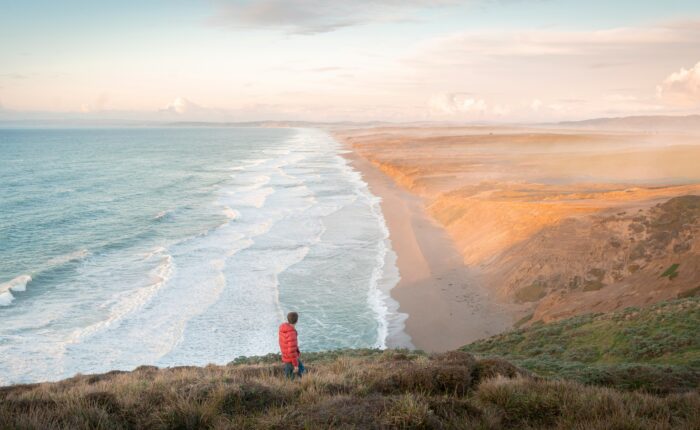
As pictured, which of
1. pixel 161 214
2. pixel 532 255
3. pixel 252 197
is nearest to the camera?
pixel 532 255

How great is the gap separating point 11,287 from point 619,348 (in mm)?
26281

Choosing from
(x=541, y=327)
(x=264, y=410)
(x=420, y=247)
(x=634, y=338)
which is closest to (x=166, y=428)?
(x=264, y=410)

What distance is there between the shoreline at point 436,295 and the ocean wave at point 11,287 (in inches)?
694

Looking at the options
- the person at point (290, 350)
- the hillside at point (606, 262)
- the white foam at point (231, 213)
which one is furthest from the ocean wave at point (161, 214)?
the person at point (290, 350)

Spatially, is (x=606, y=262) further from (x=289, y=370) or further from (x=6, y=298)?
(x=6, y=298)

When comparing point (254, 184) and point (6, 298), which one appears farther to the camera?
point (254, 184)

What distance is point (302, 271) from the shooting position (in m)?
28.9

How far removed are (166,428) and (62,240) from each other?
33723 mm

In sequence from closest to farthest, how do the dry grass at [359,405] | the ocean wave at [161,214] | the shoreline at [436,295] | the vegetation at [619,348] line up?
the dry grass at [359,405]
the vegetation at [619,348]
the shoreline at [436,295]
the ocean wave at [161,214]

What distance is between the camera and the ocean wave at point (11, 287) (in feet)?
78.6

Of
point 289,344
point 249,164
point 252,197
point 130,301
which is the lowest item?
point 130,301

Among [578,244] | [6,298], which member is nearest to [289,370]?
[578,244]

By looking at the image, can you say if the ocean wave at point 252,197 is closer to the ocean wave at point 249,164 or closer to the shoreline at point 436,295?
the shoreline at point 436,295

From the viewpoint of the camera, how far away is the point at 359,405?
6.56 m
